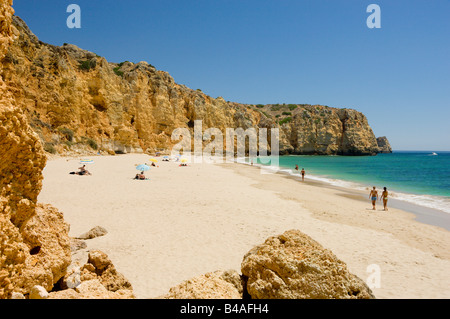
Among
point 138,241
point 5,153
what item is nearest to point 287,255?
point 5,153

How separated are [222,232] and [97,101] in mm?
36227

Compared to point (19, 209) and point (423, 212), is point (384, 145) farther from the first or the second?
point (19, 209)

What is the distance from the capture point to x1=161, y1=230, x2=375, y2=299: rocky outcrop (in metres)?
2.69

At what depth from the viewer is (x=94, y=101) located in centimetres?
3653

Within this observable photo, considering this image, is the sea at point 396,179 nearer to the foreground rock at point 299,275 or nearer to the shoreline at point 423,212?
the shoreline at point 423,212

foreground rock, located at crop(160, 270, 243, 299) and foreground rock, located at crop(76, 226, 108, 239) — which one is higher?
foreground rock, located at crop(160, 270, 243, 299)

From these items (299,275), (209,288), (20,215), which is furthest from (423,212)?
(20,215)

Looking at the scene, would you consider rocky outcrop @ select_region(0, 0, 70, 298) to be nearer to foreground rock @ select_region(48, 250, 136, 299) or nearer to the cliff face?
foreground rock @ select_region(48, 250, 136, 299)

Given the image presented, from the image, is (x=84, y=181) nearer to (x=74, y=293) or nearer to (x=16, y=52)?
(x=74, y=293)

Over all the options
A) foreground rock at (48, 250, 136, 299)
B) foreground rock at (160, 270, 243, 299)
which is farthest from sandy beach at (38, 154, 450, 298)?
foreground rock at (160, 270, 243, 299)

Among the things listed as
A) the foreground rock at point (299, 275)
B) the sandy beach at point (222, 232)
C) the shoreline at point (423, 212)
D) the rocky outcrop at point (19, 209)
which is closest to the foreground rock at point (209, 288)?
the foreground rock at point (299, 275)

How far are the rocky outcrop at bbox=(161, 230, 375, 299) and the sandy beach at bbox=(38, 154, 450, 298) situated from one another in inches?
76.5
